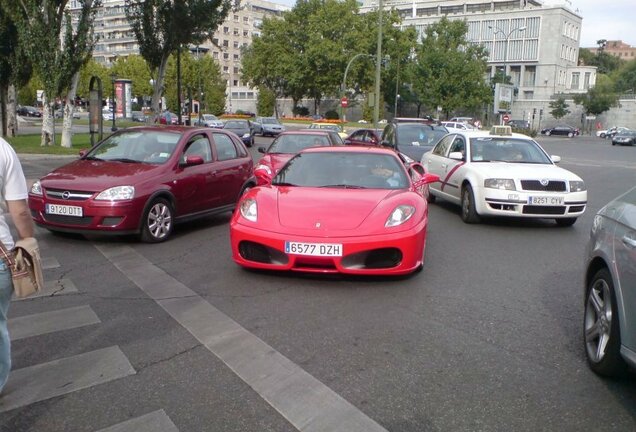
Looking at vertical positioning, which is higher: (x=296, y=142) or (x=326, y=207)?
(x=296, y=142)

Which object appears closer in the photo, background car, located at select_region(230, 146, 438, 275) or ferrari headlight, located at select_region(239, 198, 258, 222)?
background car, located at select_region(230, 146, 438, 275)

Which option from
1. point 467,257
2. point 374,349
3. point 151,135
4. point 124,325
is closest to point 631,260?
point 374,349

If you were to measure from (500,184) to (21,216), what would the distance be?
7.75 m

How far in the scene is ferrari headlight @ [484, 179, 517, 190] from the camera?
951 centimetres

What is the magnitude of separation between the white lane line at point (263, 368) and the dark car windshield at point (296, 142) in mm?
8265

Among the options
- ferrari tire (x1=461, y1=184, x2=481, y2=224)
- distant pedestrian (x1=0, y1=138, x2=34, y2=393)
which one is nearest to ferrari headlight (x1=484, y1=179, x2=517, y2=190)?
ferrari tire (x1=461, y1=184, x2=481, y2=224)

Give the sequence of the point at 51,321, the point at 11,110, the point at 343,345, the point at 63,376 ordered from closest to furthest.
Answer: the point at 63,376 → the point at 343,345 → the point at 51,321 → the point at 11,110

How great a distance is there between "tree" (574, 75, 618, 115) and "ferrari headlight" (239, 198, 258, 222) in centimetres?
9132

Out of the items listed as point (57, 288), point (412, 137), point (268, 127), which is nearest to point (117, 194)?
point (57, 288)

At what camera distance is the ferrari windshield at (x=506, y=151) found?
10.6 m

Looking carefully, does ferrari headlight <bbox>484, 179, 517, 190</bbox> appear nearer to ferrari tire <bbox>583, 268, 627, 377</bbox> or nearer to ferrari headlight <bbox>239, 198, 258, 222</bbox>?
ferrari headlight <bbox>239, 198, 258, 222</bbox>

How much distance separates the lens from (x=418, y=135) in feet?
54.6

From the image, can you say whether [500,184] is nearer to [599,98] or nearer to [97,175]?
[97,175]

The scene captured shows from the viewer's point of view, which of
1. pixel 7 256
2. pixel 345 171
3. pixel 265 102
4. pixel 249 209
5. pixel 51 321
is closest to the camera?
pixel 7 256
